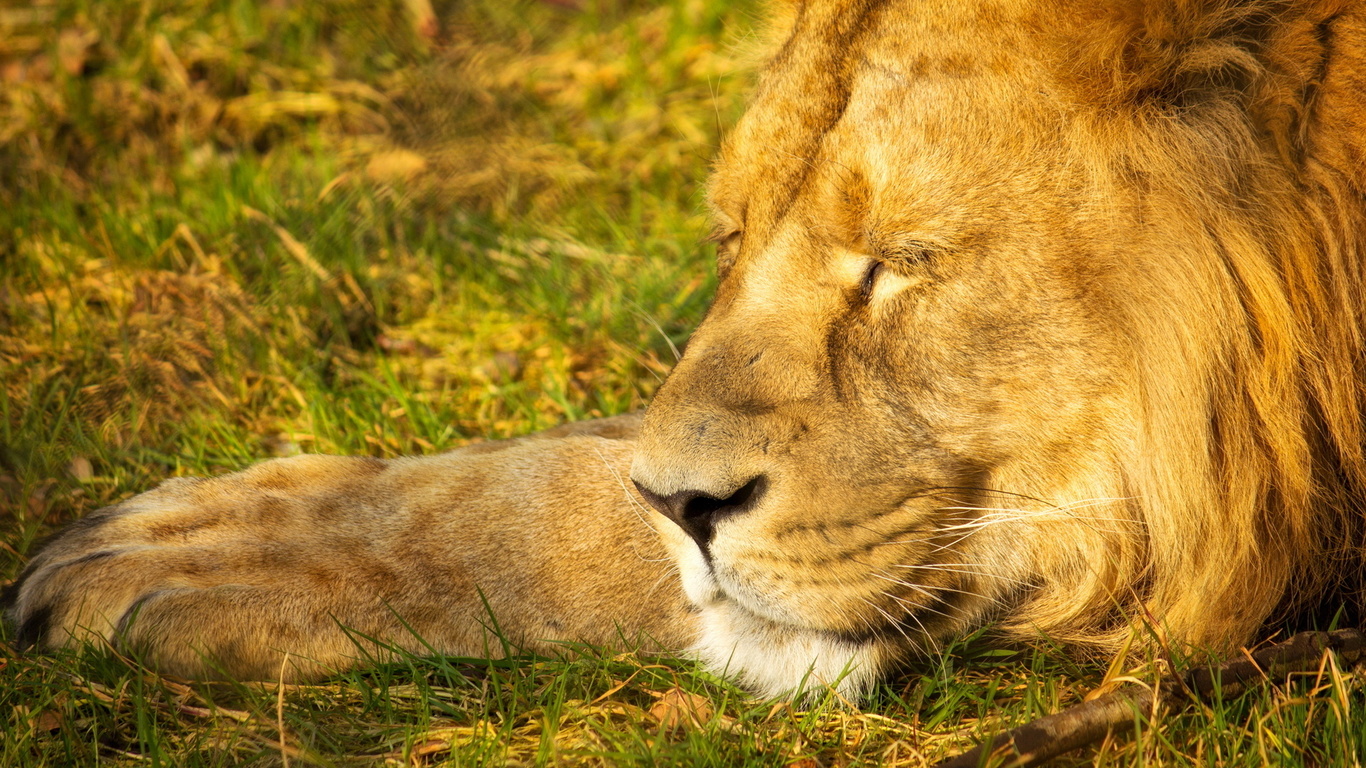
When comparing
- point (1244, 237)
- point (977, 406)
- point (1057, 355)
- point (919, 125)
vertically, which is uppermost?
point (919, 125)

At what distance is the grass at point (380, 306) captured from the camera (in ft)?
7.00

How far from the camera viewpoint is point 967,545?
220 centimetres

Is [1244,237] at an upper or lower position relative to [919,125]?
lower

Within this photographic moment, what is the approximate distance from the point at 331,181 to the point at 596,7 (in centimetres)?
200

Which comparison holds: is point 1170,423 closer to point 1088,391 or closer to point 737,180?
point 1088,391

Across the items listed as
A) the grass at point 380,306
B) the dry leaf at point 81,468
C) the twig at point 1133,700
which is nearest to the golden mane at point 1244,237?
the twig at point 1133,700

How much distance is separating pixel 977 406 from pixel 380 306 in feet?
7.82

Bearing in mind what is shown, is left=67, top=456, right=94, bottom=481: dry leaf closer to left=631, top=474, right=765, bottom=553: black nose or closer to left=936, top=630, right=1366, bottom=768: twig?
left=631, top=474, right=765, bottom=553: black nose

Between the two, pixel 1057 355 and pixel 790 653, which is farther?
pixel 790 653

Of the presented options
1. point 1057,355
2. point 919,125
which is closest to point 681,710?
point 1057,355

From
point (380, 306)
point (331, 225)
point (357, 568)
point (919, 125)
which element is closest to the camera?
point (919, 125)

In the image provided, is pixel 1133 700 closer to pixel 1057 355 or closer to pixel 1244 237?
pixel 1057 355

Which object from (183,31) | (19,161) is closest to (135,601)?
(19,161)

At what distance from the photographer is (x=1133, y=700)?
2.04 meters
